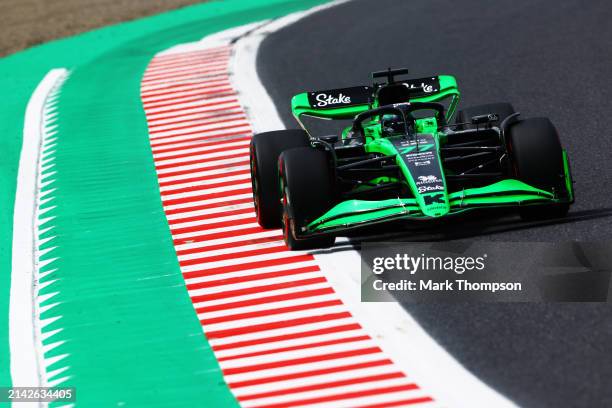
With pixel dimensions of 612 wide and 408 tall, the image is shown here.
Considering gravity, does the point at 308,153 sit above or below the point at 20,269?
above

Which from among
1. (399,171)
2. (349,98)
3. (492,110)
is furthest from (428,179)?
(349,98)

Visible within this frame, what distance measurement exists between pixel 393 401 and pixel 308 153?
3.29 m

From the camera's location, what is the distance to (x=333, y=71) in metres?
20.3

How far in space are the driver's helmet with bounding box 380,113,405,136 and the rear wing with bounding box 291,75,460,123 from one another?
0.90m

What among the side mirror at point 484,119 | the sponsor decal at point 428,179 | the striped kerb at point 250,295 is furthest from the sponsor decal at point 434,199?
the side mirror at point 484,119

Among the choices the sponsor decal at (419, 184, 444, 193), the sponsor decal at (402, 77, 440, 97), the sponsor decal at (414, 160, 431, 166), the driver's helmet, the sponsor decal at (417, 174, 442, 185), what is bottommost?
the sponsor decal at (419, 184, 444, 193)

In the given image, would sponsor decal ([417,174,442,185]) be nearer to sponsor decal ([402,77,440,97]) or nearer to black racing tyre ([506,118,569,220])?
black racing tyre ([506,118,569,220])

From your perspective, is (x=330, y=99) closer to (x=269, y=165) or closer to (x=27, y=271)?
(x=269, y=165)

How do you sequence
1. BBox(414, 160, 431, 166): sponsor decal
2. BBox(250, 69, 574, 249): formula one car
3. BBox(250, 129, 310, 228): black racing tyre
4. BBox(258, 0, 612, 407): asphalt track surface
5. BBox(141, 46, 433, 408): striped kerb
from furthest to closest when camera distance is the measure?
BBox(250, 129, 310, 228): black racing tyre, BBox(414, 160, 431, 166): sponsor decal, BBox(250, 69, 574, 249): formula one car, BBox(141, 46, 433, 408): striped kerb, BBox(258, 0, 612, 407): asphalt track surface

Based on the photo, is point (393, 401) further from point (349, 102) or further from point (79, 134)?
point (79, 134)

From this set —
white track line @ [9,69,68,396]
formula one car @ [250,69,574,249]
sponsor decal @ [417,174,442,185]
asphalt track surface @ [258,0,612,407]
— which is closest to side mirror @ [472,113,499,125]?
formula one car @ [250,69,574,249]

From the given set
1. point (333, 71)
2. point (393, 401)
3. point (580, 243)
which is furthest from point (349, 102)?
point (333, 71)

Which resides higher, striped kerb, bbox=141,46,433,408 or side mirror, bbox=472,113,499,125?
side mirror, bbox=472,113,499,125

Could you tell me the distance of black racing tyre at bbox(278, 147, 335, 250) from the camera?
424 inches
